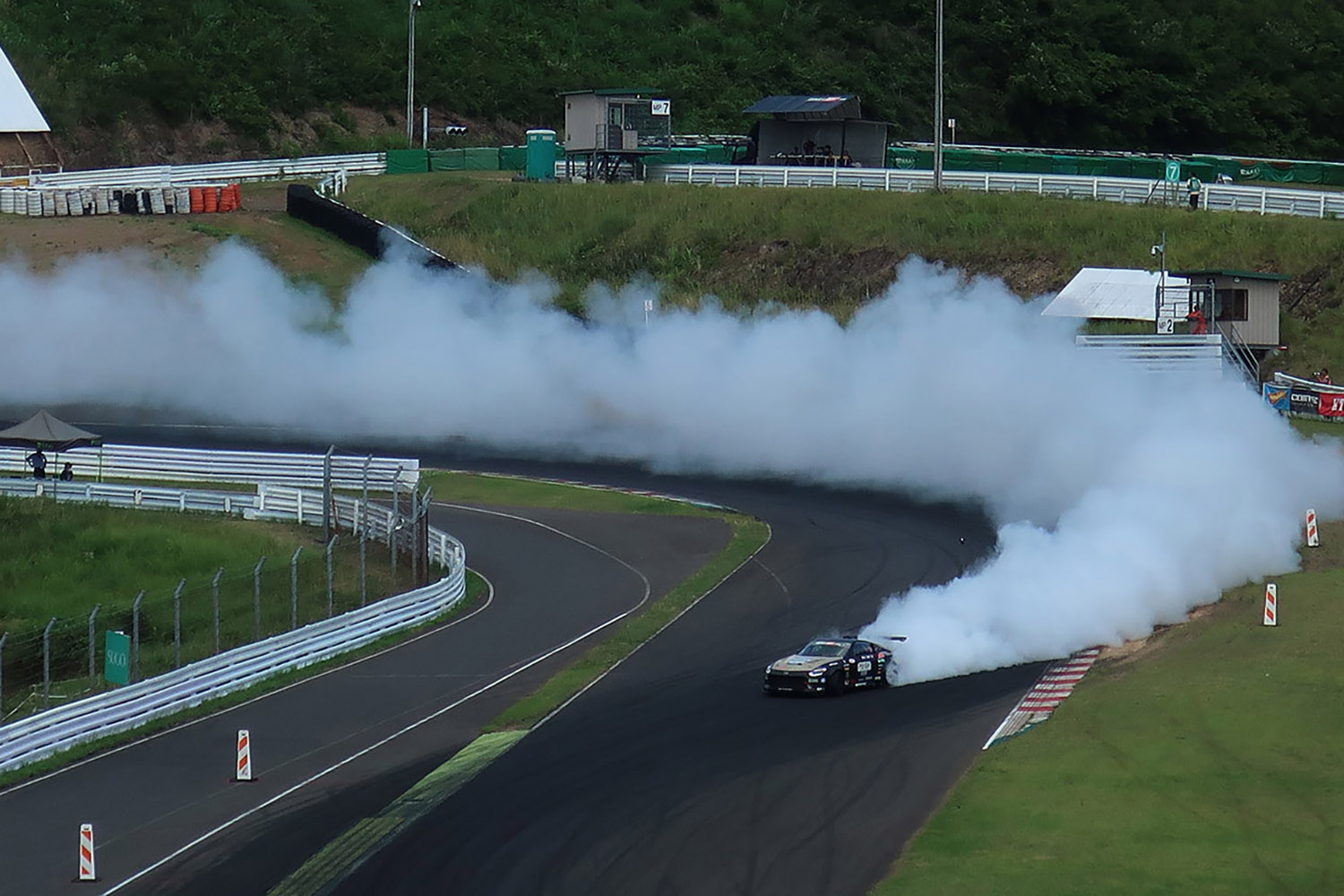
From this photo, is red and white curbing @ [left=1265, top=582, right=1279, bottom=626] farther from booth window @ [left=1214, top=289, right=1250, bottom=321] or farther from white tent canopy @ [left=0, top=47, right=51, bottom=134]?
white tent canopy @ [left=0, top=47, right=51, bottom=134]

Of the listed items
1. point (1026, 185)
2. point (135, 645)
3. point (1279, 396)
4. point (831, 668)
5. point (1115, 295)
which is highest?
point (1026, 185)

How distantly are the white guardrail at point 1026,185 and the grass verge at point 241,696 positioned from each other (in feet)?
125

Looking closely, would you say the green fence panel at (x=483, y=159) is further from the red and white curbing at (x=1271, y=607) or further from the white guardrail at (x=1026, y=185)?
the red and white curbing at (x=1271, y=607)

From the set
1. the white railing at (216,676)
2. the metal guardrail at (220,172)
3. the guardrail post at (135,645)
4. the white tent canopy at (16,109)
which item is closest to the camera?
the white railing at (216,676)

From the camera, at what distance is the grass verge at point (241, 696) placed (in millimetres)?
29784

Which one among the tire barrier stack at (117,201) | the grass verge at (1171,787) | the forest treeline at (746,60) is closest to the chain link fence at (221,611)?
the grass verge at (1171,787)

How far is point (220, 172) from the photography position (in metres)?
85.1

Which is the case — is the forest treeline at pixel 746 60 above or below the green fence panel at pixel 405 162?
above

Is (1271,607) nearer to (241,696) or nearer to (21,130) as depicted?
(241,696)

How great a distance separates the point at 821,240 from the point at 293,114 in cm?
3783

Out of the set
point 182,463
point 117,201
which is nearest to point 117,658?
point 182,463

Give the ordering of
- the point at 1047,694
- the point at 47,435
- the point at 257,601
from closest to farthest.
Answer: the point at 1047,694 < the point at 257,601 < the point at 47,435

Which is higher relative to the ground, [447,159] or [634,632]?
[447,159]

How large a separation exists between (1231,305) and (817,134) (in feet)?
91.1
